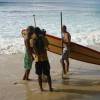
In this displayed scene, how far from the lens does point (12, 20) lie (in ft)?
98.4

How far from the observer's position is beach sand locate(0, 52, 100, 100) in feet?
32.6

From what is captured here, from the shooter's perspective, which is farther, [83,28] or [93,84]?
[83,28]

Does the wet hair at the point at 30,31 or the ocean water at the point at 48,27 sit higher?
the wet hair at the point at 30,31

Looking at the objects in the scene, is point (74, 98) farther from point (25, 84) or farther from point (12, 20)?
point (12, 20)

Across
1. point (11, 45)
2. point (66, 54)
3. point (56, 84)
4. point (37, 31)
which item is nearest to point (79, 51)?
point (66, 54)

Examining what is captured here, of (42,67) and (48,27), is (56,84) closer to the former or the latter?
(42,67)

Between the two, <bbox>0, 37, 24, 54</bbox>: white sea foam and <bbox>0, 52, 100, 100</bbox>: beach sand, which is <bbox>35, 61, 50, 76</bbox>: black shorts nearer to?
<bbox>0, 52, 100, 100</bbox>: beach sand

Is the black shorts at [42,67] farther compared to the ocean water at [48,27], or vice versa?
the ocean water at [48,27]

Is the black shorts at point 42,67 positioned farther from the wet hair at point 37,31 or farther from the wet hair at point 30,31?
the wet hair at point 30,31

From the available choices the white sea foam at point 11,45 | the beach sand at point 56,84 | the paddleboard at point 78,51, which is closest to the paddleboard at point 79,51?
the paddleboard at point 78,51

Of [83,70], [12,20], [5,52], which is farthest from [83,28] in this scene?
[83,70]

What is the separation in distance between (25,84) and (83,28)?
49.8 feet

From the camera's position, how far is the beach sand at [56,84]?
9.95 meters

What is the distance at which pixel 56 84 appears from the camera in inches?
435
